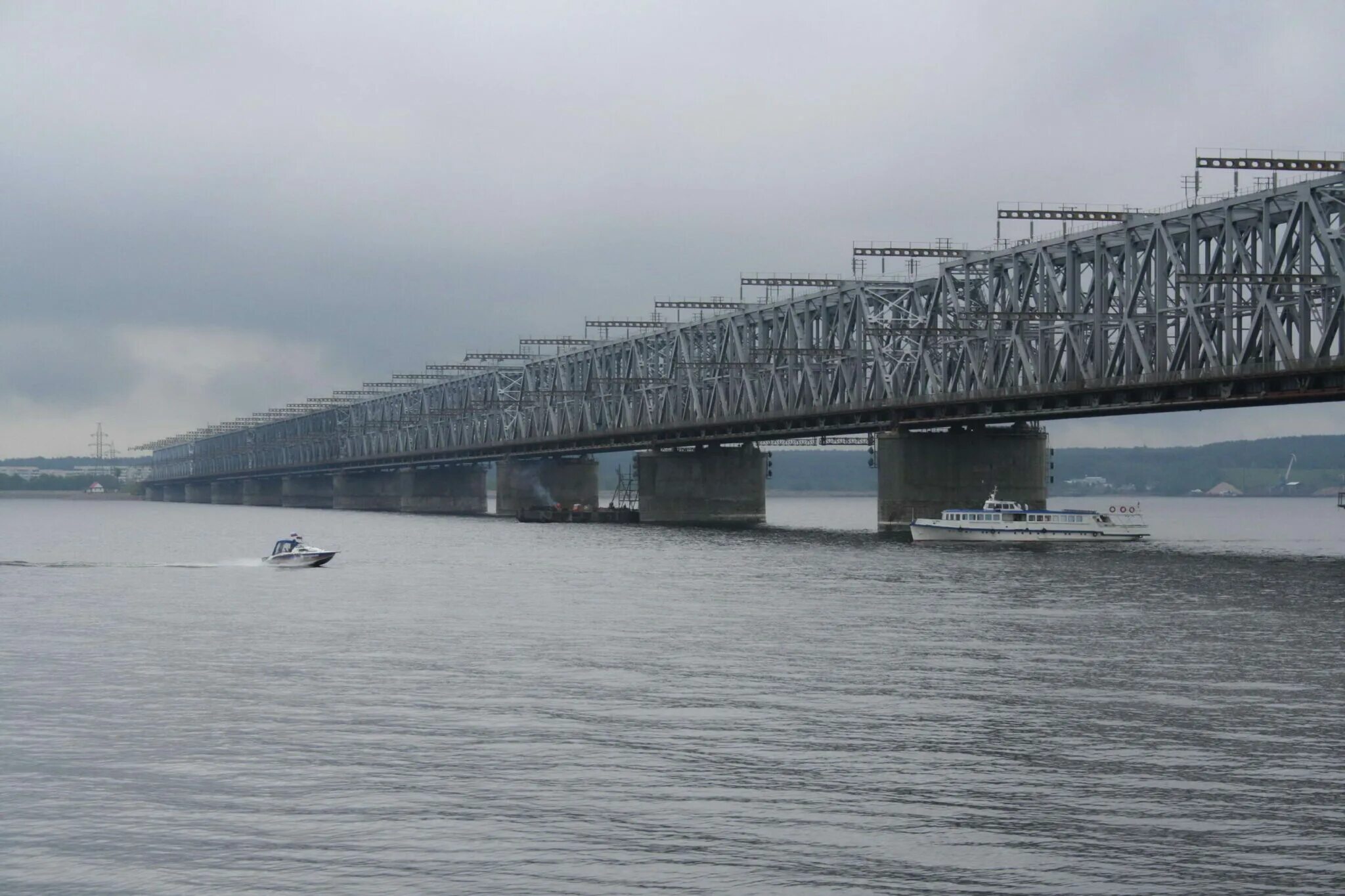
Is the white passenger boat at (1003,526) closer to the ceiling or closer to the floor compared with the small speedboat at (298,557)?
closer to the ceiling

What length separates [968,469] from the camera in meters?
152

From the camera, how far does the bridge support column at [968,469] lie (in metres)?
152

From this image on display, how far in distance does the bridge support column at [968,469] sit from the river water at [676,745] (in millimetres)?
70445

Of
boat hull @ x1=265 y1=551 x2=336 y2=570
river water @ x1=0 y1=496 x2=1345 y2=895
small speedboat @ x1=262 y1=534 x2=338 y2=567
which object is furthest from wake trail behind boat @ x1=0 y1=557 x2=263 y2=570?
river water @ x1=0 y1=496 x2=1345 y2=895

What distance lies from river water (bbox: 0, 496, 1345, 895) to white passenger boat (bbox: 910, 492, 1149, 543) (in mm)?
59751

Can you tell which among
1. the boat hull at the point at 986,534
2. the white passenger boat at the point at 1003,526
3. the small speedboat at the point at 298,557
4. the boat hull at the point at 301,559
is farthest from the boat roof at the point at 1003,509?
the boat hull at the point at 301,559

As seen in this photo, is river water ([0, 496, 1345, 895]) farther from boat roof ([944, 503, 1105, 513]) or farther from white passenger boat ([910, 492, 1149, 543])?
boat roof ([944, 503, 1105, 513])

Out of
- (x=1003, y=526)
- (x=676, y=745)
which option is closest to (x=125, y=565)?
(x=1003, y=526)

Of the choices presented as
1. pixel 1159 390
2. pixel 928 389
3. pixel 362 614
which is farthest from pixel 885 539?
pixel 362 614

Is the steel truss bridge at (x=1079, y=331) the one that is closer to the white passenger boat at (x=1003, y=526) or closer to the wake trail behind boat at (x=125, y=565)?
the white passenger boat at (x=1003, y=526)

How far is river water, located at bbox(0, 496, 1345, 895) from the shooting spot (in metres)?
28.3

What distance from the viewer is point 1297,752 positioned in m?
37.0

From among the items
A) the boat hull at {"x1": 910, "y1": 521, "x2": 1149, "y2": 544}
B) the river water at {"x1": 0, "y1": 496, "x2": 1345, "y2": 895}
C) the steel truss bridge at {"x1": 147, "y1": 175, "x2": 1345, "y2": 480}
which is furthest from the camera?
the boat hull at {"x1": 910, "y1": 521, "x2": 1149, "y2": 544}

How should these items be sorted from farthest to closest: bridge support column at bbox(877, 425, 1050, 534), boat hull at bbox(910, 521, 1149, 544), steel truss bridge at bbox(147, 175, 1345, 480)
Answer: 1. bridge support column at bbox(877, 425, 1050, 534)
2. boat hull at bbox(910, 521, 1149, 544)
3. steel truss bridge at bbox(147, 175, 1345, 480)
